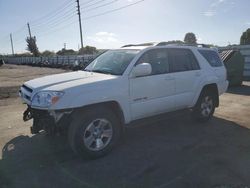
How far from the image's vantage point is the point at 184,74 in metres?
5.99

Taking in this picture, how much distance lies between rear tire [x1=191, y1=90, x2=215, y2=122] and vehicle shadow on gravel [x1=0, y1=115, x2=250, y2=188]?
613 millimetres

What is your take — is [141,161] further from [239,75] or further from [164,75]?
[239,75]

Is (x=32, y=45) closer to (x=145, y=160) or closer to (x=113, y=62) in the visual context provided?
(x=113, y=62)

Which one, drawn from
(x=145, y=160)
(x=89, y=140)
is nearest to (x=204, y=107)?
(x=145, y=160)

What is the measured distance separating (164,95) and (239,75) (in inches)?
348

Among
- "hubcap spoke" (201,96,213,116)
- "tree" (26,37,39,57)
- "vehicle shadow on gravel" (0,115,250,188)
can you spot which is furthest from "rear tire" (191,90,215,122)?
"tree" (26,37,39,57)

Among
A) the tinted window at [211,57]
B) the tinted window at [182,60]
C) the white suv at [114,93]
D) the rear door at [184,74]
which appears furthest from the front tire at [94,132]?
the tinted window at [211,57]

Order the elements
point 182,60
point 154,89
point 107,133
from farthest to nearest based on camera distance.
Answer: point 182,60 → point 154,89 → point 107,133

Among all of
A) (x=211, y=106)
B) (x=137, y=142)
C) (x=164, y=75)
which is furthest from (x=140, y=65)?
(x=211, y=106)

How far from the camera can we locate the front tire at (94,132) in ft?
14.5

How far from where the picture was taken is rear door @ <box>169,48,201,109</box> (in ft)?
19.2

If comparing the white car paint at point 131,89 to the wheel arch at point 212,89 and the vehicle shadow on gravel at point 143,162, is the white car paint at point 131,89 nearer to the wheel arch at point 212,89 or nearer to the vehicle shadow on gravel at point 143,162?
the wheel arch at point 212,89

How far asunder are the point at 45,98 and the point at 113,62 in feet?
5.28

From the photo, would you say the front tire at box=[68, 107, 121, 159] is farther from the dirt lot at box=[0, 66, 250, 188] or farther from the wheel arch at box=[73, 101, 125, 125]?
the dirt lot at box=[0, 66, 250, 188]
